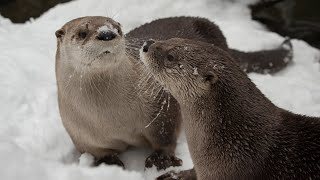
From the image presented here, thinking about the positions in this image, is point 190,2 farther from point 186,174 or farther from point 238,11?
point 186,174

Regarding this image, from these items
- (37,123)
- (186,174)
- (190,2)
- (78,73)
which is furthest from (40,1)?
(186,174)

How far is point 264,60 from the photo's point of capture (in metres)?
4.21

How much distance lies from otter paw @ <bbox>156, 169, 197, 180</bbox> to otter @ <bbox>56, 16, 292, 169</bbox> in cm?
15

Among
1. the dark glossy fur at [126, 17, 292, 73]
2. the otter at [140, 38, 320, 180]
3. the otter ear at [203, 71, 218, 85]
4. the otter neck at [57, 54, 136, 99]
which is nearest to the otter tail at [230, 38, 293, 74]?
the dark glossy fur at [126, 17, 292, 73]

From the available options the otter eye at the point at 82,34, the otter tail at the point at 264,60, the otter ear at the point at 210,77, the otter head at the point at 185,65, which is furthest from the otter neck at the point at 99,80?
the otter tail at the point at 264,60

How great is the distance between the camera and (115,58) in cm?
288

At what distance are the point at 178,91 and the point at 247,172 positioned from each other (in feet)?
1.64

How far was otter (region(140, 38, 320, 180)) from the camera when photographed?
2.45 meters

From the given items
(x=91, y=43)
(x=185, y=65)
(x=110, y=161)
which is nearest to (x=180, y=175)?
(x=110, y=161)

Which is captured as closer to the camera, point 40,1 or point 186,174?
point 186,174

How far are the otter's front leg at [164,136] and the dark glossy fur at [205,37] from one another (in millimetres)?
441

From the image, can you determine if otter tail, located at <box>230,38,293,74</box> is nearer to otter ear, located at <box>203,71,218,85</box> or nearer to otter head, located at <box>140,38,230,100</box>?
otter head, located at <box>140,38,230,100</box>

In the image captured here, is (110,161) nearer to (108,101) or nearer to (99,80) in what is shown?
(108,101)

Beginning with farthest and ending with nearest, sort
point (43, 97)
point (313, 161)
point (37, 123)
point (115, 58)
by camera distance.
Result: point (43, 97), point (37, 123), point (115, 58), point (313, 161)
